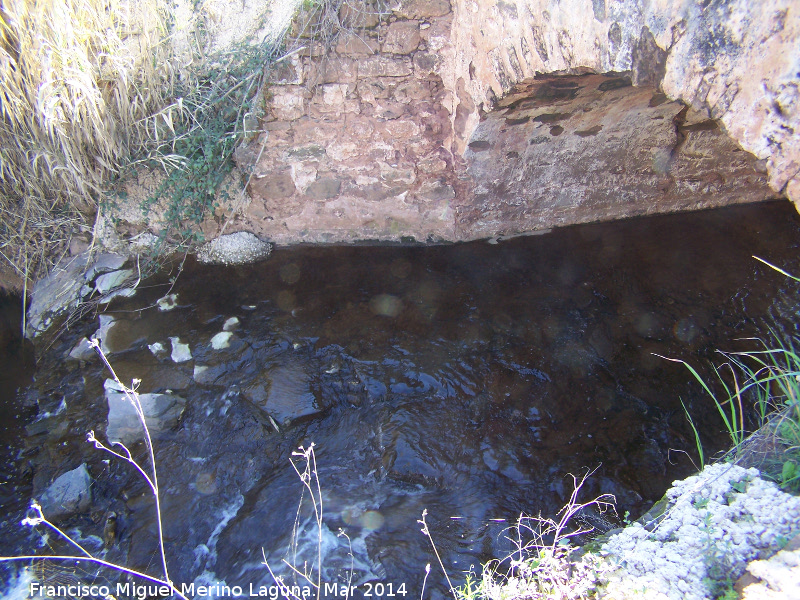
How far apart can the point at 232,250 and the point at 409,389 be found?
197cm

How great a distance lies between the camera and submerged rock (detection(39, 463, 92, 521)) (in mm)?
2322

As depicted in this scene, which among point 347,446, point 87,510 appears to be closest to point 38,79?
point 87,510

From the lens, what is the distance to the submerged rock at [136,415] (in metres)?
2.62

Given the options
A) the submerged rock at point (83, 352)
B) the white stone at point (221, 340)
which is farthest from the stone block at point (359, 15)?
the submerged rock at point (83, 352)

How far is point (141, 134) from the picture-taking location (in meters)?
3.34

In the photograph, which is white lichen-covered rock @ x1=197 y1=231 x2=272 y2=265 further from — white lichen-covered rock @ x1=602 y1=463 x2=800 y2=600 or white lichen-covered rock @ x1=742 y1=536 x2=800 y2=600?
white lichen-covered rock @ x1=742 y1=536 x2=800 y2=600

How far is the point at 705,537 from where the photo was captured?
1.28 meters

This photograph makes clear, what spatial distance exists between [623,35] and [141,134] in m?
3.11

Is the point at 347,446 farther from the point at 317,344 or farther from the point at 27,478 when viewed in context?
the point at 27,478

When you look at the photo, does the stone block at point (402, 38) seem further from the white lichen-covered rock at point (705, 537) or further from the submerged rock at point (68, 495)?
the submerged rock at point (68, 495)

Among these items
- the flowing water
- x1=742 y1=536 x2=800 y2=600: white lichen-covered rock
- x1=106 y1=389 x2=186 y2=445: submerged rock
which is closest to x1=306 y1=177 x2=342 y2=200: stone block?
the flowing water

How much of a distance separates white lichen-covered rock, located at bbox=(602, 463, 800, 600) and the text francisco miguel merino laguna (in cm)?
95

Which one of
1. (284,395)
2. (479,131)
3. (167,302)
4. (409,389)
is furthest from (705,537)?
(167,302)

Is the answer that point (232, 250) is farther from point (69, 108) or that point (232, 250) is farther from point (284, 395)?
point (284, 395)
